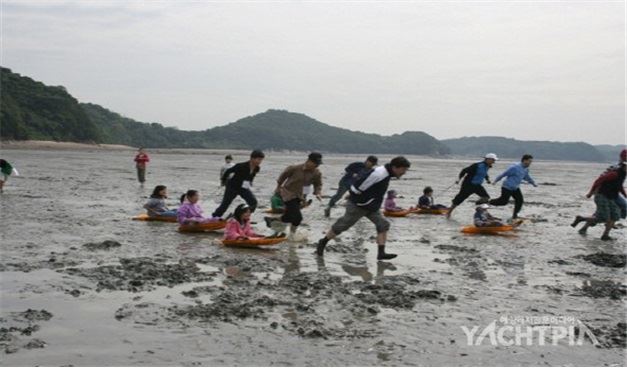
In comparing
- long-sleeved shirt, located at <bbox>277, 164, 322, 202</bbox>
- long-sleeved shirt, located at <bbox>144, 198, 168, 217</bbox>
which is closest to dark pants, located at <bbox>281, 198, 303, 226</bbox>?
long-sleeved shirt, located at <bbox>277, 164, 322, 202</bbox>

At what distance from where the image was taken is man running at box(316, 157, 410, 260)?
377 inches

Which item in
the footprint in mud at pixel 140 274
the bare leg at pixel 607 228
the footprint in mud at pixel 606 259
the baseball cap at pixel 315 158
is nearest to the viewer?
the footprint in mud at pixel 140 274

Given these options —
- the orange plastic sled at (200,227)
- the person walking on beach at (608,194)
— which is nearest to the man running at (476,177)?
the person walking on beach at (608,194)

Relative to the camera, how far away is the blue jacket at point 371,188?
9633mm

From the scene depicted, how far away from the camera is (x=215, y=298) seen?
683 cm

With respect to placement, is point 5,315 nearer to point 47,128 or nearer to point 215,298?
point 215,298

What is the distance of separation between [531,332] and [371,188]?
4.09 m

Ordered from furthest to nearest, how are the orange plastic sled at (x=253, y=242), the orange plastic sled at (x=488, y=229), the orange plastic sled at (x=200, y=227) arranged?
the orange plastic sled at (x=488, y=229) < the orange plastic sled at (x=200, y=227) < the orange plastic sled at (x=253, y=242)

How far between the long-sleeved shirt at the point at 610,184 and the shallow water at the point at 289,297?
3.79 ft

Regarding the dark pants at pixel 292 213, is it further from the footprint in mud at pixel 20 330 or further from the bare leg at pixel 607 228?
the bare leg at pixel 607 228

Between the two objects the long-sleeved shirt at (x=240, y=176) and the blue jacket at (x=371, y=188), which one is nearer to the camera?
the blue jacket at (x=371, y=188)

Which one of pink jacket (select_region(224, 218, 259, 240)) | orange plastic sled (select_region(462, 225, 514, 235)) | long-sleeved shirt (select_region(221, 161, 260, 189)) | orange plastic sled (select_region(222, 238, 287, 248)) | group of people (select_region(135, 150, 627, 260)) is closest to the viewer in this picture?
group of people (select_region(135, 150, 627, 260))

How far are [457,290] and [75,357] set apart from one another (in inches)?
187

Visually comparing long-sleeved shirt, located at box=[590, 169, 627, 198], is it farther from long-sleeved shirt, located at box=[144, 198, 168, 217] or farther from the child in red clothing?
long-sleeved shirt, located at box=[144, 198, 168, 217]
